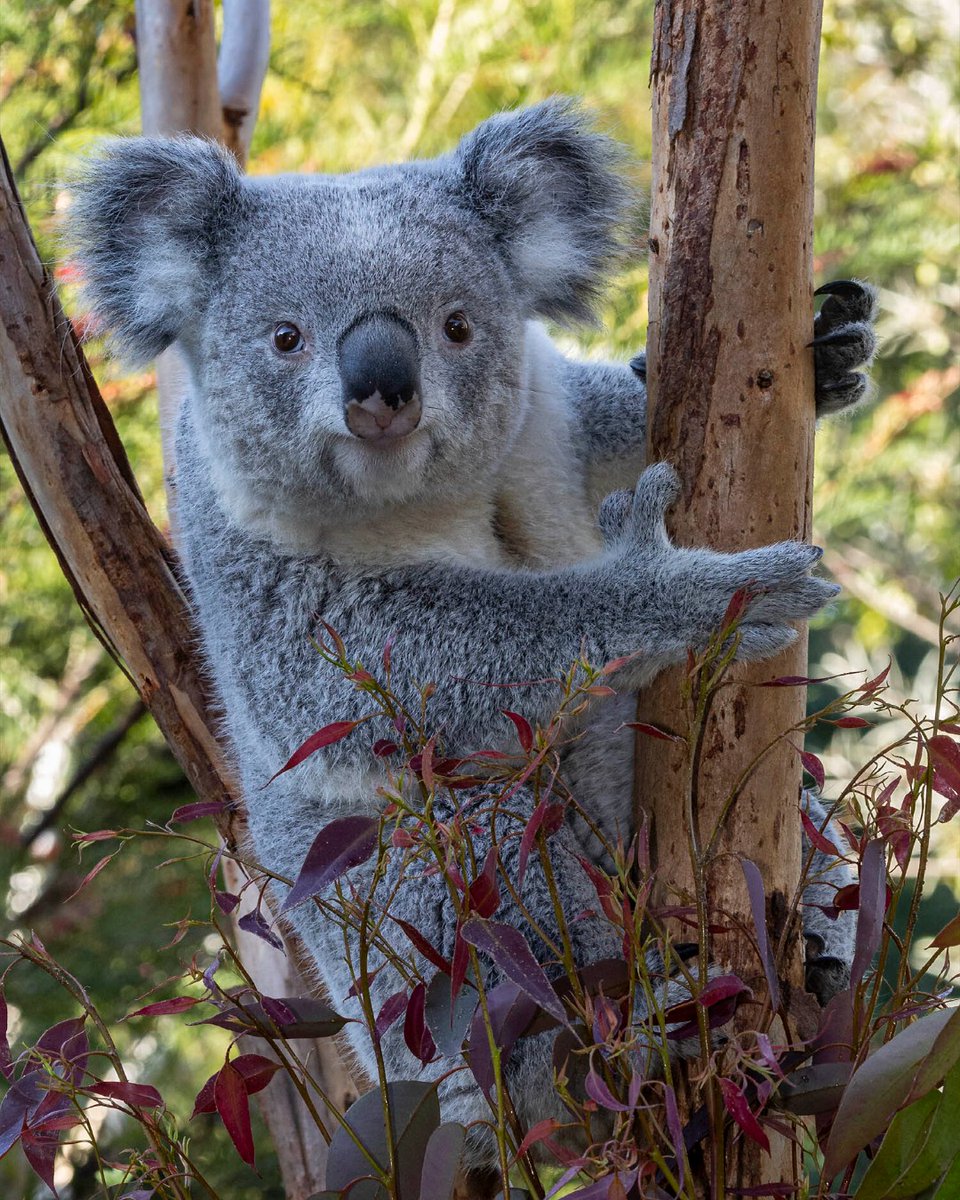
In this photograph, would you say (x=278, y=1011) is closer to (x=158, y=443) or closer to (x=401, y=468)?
(x=401, y=468)

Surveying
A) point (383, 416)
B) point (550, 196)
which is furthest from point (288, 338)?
point (550, 196)

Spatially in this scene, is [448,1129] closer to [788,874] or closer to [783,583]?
[788,874]

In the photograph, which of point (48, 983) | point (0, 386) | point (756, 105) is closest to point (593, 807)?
point (756, 105)

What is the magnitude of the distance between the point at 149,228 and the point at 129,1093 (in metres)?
1.30

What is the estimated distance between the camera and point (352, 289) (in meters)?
1.75

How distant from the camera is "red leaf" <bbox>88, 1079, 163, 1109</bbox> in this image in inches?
44.9

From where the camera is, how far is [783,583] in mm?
1591

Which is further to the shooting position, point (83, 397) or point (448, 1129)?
point (83, 397)

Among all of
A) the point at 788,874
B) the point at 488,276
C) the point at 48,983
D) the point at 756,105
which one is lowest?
the point at 48,983

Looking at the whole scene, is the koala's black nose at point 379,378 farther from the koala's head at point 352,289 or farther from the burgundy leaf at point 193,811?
the burgundy leaf at point 193,811

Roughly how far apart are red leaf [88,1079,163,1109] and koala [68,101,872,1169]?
0.54 meters

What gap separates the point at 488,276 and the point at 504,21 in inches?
92.5

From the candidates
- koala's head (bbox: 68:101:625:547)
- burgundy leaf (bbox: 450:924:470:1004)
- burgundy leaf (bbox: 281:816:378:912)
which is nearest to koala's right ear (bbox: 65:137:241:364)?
koala's head (bbox: 68:101:625:547)

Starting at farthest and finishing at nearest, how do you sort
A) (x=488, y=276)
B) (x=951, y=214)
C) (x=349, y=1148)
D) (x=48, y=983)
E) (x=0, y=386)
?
(x=951, y=214), (x=48, y=983), (x=0, y=386), (x=488, y=276), (x=349, y=1148)
